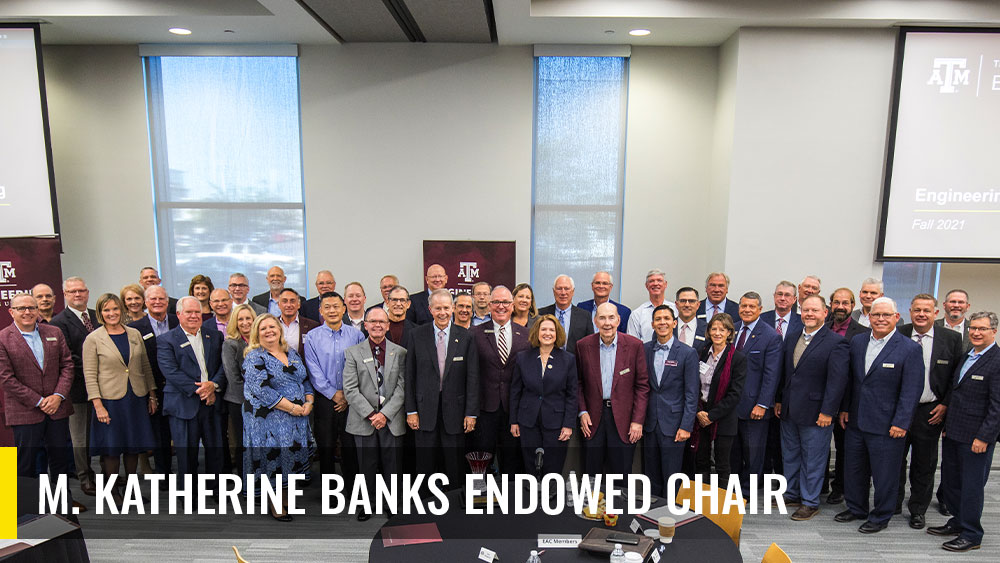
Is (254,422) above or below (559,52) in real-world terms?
below

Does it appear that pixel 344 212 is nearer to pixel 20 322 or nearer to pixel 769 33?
pixel 20 322

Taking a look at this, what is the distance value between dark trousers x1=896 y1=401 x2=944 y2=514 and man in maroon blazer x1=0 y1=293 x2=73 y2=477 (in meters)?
6.65

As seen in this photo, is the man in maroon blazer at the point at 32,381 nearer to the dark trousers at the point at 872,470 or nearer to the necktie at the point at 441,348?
the necktie at the point at 441,348

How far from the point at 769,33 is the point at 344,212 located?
5.23 meters

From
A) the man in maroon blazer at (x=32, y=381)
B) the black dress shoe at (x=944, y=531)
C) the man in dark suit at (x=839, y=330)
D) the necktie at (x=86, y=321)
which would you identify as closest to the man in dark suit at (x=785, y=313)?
the man in dark suit at (x=839, y=330)

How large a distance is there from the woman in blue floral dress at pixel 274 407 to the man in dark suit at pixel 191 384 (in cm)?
42

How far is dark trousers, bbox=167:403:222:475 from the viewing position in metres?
4.75

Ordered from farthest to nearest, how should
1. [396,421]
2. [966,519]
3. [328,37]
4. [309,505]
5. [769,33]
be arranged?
[328,37] → [769,33] → [309,505] → [396,421] → [966,519]

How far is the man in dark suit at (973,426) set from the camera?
3994 millimetres

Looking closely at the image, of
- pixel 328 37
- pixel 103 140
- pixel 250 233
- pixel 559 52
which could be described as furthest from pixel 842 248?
pixel 103 140

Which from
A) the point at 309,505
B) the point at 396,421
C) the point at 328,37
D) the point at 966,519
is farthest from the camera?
the point at 328,37

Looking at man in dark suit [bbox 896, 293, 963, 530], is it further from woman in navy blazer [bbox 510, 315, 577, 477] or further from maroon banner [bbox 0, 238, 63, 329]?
maroon banner [bbox 0, 238, 63, 329]

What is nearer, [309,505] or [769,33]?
[309,505]

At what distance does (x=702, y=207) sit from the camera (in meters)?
7.15
